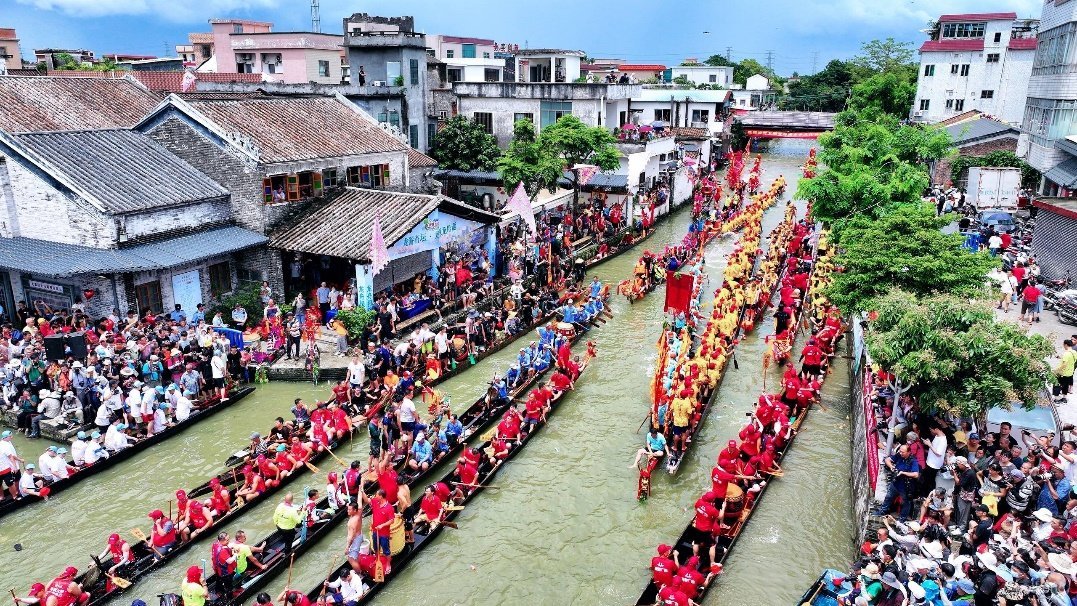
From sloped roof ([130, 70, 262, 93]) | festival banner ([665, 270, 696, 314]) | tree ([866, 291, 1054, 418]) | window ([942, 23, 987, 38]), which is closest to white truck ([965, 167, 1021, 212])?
festival banner ([665, 270, 696, 314])

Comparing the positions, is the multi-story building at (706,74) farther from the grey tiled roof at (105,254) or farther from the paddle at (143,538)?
the paddle at (143,538)

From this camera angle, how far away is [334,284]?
2616cm

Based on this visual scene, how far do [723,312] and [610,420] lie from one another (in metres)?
6.15

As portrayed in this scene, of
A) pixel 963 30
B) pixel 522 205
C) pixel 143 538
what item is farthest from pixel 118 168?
pixel 963 30

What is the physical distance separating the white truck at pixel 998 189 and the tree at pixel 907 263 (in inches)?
718

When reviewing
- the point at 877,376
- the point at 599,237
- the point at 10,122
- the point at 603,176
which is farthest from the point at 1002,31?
the point at 10,122

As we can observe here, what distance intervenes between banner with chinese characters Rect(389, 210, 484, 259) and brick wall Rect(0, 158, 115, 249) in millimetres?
8248

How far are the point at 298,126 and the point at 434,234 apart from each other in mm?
7219

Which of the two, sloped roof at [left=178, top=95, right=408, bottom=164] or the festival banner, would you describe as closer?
Result: the festival banner

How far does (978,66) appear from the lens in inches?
2179

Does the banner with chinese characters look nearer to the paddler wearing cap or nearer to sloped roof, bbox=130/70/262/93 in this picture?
the paddler wearing cap

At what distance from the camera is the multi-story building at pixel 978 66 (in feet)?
176

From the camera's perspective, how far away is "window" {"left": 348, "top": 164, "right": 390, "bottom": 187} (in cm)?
2831

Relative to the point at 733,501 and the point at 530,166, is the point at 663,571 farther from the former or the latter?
the point at 530,166
